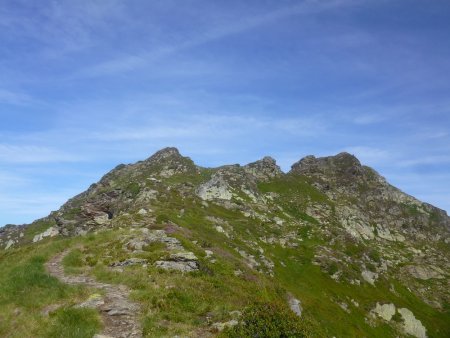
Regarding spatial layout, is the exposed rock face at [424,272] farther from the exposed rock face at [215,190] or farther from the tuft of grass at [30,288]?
the tuft of grass at [30,288]

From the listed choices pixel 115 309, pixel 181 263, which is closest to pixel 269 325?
pixel 115 309

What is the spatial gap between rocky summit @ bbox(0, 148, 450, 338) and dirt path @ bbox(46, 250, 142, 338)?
0.32ft

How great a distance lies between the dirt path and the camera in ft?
66.8

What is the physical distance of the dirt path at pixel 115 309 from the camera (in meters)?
20.4

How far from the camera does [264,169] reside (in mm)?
168000

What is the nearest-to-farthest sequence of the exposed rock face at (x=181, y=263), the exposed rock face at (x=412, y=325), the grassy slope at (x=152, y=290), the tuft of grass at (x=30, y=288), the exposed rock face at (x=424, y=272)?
1. the grassy slope at (x=152, y=290)
2. the tuft of grass at (x=30, y=288)
3. the exposed rock face at (x=181, y=263)
4. the exposed rock face at (x=412, y=325)
5. the exposed rock face at (x=424, y=272)

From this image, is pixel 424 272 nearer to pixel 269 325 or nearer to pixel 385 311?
pixel 385 311

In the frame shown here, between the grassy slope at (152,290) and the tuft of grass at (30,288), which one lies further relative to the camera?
the tuft of grass at (30,288)

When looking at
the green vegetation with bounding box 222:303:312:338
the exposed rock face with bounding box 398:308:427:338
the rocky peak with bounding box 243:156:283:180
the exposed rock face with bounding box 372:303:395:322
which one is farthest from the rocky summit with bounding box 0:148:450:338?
the rocky peak with bounding box 243:156:283:180

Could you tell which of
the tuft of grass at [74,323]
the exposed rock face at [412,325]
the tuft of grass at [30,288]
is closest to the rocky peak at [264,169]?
the exposed rock face at [412,325]

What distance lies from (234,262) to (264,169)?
408 ft

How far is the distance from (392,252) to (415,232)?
145ft

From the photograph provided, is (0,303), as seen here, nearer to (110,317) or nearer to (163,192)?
(110,317)

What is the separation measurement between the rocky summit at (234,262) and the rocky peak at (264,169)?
70 centimetres
